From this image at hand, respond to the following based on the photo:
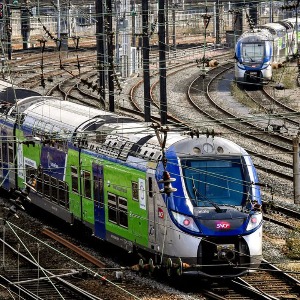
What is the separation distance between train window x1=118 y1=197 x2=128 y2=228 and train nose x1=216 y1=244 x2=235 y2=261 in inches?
98.8

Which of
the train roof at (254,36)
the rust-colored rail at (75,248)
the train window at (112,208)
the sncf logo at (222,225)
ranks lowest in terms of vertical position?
the rust-colored rail at (75,248)

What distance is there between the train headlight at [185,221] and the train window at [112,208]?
7.41ft

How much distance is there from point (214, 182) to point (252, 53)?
30877mm

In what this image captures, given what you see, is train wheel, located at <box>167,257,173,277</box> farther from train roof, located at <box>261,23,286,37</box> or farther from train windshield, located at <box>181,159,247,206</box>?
train roof, located at <box>261,23,286,37</box>

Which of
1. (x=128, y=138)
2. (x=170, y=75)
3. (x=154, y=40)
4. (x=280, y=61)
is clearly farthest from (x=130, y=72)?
(x=128, y=138)

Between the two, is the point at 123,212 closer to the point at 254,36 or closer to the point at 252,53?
the point at 254,36

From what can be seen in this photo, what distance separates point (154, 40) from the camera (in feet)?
250

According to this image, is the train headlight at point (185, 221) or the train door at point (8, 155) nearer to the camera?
the train headlight at point (185, 221)

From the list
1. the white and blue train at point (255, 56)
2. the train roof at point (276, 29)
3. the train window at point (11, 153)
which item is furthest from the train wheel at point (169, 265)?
the train roof at point (276, 29)

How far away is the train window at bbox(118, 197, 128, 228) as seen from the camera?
20297 millimetres

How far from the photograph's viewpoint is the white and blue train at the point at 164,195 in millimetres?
18562

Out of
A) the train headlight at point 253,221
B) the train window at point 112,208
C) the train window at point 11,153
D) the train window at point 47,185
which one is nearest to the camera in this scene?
the train headlight at point 253,221

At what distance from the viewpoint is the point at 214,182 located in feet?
62.2

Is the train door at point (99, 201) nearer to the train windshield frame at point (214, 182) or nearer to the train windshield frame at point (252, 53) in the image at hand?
the train windshield frame at point (214, 182)
